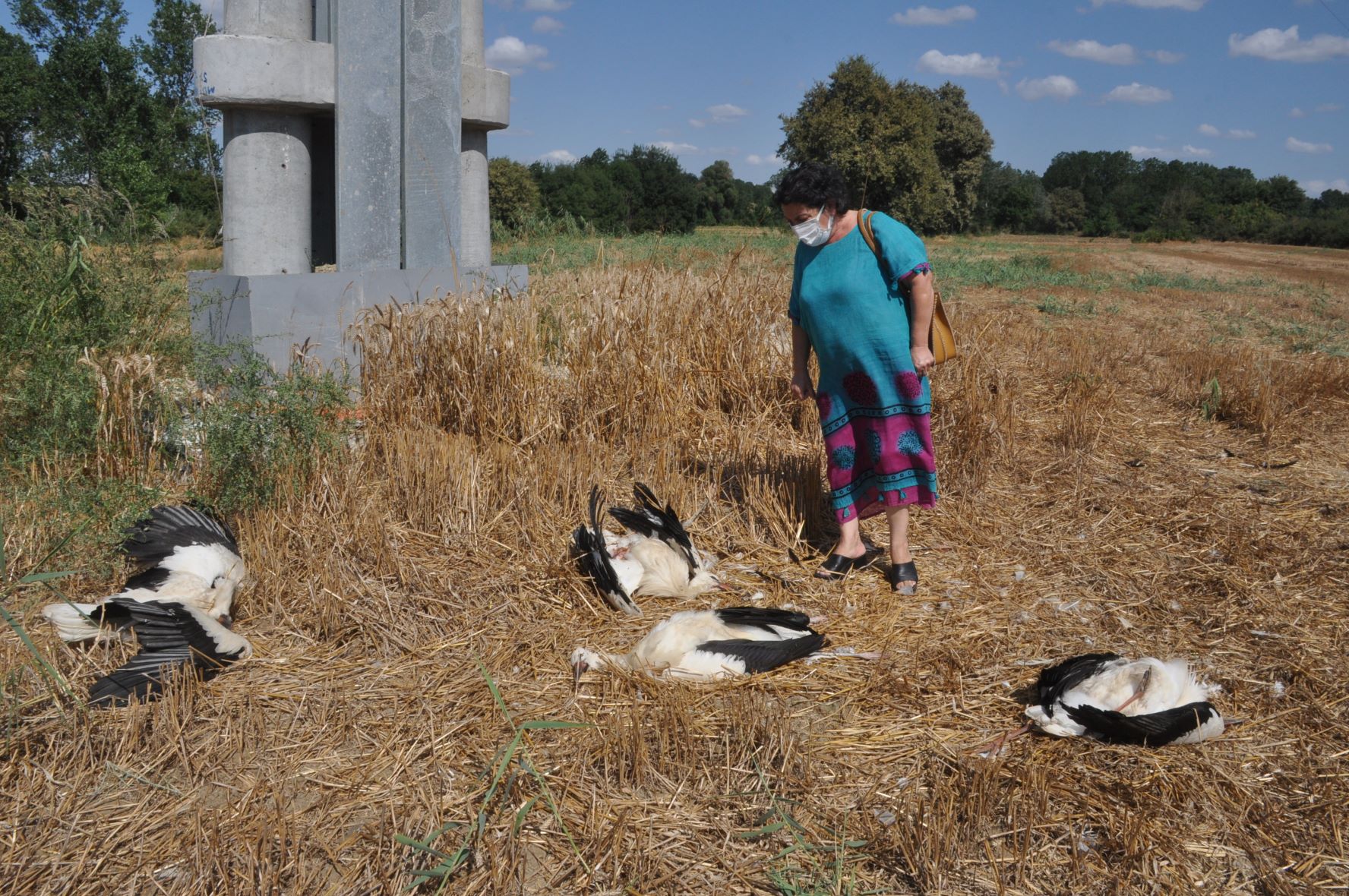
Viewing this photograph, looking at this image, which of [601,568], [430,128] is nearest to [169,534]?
[601,568]

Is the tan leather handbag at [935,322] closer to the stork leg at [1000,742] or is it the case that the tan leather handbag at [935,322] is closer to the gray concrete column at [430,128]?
the stork leg at [1000,742]

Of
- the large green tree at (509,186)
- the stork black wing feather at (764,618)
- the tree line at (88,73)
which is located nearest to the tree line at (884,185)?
the large green tree at (509,186)

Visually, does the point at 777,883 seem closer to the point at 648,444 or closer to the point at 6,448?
the point at 648,444

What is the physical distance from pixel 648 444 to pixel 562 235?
630cm

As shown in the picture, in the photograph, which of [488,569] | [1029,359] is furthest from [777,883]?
[1029,359]

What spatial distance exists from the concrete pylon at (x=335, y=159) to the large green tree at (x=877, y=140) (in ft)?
95.6

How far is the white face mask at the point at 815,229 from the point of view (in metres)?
4.02

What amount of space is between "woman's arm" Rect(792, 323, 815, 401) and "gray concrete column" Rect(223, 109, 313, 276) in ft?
11.9

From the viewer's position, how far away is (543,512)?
459 centimetres

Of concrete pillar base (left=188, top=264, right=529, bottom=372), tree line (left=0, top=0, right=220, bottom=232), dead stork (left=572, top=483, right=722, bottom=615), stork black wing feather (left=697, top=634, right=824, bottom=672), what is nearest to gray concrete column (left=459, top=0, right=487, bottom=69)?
concrete pillar base (left=188, top=264, right=529, bottom=372)

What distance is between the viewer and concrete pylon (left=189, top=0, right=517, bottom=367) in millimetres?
5848

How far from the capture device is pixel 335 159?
6.37 meters

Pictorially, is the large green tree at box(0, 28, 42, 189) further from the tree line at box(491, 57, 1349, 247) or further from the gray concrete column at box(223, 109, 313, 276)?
the gray concrete column at box(223, 109, 313, 276)

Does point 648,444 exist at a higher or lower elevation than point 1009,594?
higher
